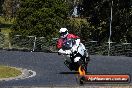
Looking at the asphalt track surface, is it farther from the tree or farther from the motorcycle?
the tree

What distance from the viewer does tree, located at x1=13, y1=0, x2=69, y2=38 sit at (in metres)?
44.1

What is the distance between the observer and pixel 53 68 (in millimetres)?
26047

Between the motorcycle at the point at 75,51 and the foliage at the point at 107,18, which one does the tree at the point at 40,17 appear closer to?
the foliage at the point at 107,18

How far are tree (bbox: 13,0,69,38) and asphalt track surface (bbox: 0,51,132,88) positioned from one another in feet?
33.0

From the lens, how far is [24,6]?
4522 centimetres

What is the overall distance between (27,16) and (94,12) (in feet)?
23.2

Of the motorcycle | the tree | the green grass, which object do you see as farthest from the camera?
the tree

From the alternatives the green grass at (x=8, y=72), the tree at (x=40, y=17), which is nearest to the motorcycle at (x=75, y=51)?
the green grass at (x=8, y=72)

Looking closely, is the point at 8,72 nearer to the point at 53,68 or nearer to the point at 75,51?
the point at 53,68

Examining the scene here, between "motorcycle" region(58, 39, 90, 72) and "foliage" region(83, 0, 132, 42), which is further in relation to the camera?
"foliage" region(83, 0, 132, 42)

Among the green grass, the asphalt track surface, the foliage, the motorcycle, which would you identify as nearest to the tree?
the foliage

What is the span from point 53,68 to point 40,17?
1880cm

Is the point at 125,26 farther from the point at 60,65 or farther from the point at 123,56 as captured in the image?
the point at 60,65

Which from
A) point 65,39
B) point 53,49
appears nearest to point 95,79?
point 65,39
